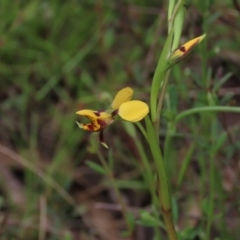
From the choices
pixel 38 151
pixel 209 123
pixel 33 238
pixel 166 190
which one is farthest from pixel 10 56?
pixel 166 190

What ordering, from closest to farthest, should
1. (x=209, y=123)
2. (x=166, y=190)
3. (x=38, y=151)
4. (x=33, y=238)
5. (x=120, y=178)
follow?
1. (x=166, y=190)
2. (x=209, y=123)
3. (x=33, y=238)
4. (x=120, y=178)
5. (x=38, y=151)

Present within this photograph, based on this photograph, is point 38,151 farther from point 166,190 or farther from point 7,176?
point 166,190

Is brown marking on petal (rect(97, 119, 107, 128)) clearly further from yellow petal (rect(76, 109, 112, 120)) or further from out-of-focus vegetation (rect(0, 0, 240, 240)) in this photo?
out-of-focus vegetation (rect(0, 0, 240, 240))

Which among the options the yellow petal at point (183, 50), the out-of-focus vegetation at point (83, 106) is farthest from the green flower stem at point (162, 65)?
Result: the out-of-focus vegetation at point (83, 106)

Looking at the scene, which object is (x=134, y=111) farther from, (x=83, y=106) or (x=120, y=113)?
(x=83, y=106)

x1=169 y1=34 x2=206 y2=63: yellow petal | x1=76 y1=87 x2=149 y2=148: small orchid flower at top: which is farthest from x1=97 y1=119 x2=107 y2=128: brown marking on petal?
x1=169 y1=34 x2=206 y2=63: yellow petal

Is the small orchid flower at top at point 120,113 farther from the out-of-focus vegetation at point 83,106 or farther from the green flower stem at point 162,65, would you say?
the out-of-focus vegetation at point 83,106
